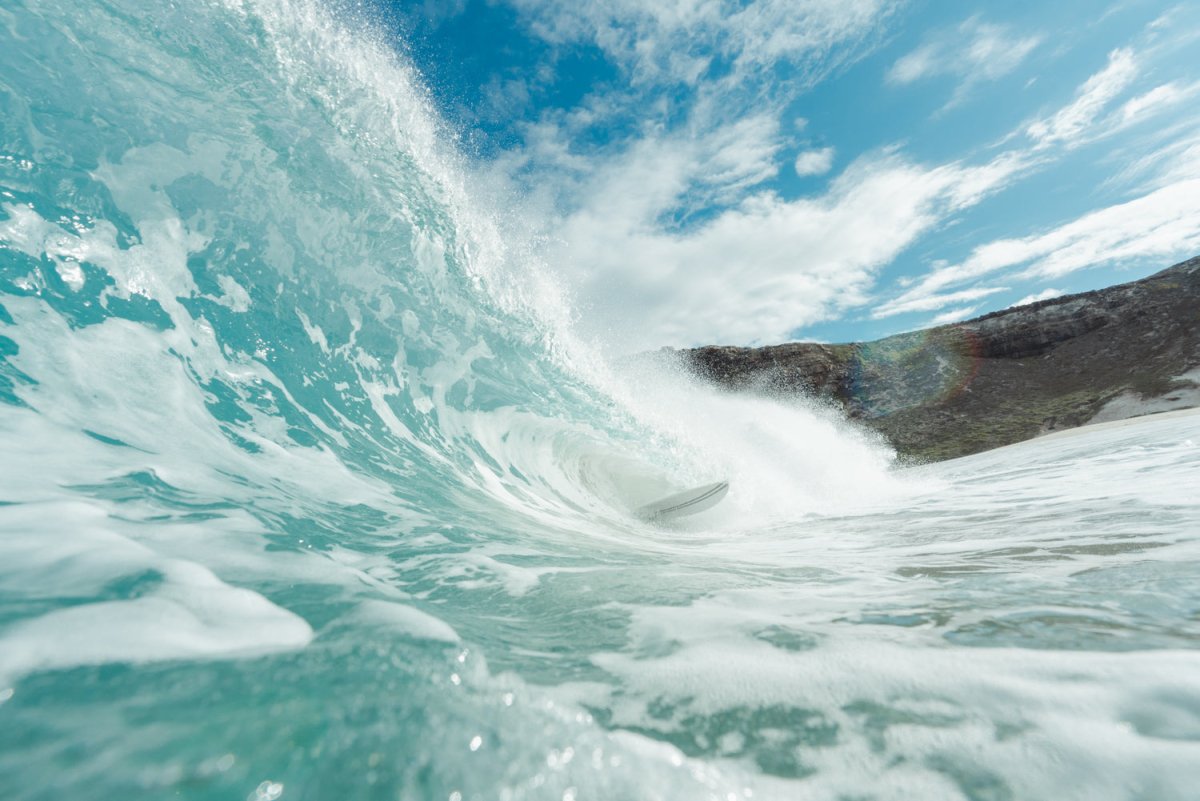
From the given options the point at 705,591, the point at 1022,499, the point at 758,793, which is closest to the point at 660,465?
A: the point at 1022,499

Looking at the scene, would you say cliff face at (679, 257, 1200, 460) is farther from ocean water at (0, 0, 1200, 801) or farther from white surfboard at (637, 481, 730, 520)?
ocean water at (0, 0, 1200, 801)

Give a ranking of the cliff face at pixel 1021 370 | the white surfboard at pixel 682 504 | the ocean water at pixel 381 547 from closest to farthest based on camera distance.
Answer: the ocean water at pixel 381 547
the white surfboard at pixel 682 504
the cliff face at pixel 1021 370

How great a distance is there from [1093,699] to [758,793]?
1.22 meters

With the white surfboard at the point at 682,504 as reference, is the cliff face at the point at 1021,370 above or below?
above

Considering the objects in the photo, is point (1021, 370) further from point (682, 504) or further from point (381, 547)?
point (381, 547)

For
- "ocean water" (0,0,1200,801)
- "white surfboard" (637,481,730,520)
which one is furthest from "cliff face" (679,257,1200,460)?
"ocean water" (0,0,1200,801)

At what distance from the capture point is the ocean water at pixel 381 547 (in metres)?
1.55

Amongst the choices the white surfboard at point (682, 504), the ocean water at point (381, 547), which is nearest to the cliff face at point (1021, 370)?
the white surfboard at point (682, 504)

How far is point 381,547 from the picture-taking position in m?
3.93

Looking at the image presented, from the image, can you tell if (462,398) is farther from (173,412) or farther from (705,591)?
(705,591)

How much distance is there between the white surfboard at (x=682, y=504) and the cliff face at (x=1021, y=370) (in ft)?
136

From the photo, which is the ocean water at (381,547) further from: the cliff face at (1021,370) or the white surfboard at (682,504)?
the cliff face at (1021,370)

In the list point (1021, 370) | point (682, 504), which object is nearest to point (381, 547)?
point (682, 504)

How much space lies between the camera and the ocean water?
1548 mm
